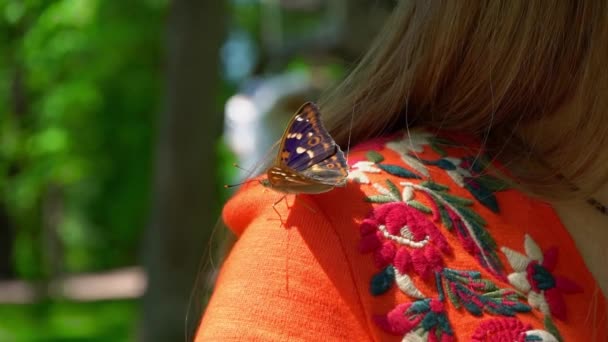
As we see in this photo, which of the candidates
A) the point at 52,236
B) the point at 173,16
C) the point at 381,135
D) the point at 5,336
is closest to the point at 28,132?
the point at 5,336

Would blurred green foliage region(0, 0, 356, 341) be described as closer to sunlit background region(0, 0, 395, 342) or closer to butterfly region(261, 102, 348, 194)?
sunlit background region(0, 0, 395, 342)

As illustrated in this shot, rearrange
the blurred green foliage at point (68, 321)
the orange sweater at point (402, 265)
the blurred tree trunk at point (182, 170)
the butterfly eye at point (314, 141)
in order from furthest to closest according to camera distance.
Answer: the blurred green foliage at point (68, 321), the blurred tree trunk at point (182, 170), the butterfly eye at point (314, 141), the orange sweater at point (402, 265)

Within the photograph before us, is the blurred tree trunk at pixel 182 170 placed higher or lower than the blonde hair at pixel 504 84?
lower

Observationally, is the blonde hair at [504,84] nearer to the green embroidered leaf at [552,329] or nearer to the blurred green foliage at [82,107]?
the green embroidered leaf at [552,329]

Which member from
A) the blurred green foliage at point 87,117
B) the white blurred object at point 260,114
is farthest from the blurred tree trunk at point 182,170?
the blurred green foliage at point 87,117

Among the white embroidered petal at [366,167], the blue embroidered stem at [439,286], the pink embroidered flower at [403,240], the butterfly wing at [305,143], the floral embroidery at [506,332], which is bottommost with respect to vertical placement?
the floral embroidery at [506,332]

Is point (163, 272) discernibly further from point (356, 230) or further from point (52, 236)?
point (52, 236)

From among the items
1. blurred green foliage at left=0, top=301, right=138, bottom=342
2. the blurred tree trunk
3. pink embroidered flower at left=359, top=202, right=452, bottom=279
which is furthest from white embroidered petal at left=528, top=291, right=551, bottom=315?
blurred green foliage at left=0, top=301, right=138, bottom=342

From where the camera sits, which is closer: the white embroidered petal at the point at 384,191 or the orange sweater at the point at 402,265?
the orange sweater at the point at 402,265
